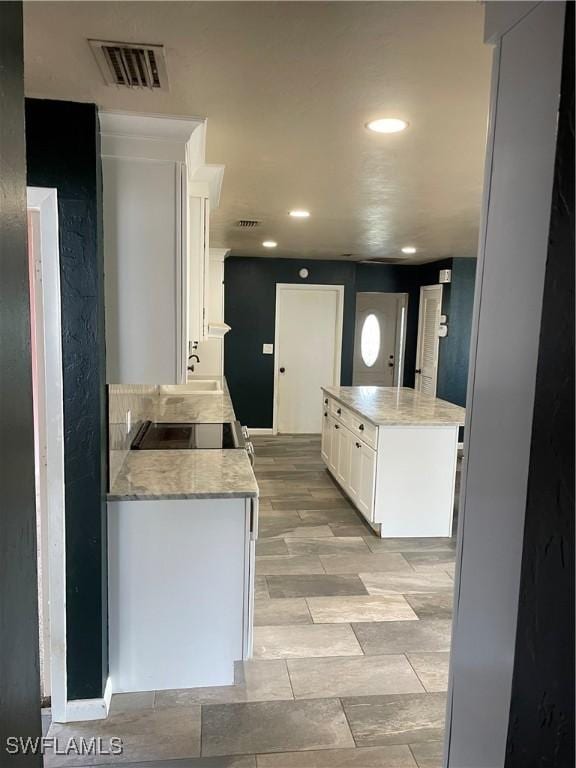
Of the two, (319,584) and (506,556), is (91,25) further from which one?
(319,584)

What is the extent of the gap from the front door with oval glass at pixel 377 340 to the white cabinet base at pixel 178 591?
6.52m

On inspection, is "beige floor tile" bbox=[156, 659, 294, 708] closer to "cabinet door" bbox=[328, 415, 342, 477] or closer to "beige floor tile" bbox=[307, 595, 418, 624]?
"beige floor tile" bbox=[307, 595, 418, 624]

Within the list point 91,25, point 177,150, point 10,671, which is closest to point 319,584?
point 177,150

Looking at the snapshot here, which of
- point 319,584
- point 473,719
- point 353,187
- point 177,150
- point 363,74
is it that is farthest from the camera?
point 319,584

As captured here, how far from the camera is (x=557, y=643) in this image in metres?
0.64

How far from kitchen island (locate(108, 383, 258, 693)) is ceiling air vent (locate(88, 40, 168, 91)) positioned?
45.8 inches

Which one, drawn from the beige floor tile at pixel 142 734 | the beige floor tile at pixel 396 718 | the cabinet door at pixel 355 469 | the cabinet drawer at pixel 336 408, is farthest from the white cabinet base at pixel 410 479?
the beige floor tile at pixel 142 734

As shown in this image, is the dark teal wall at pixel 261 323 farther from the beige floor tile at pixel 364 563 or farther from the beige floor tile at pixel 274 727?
the beige floor tile at pixel 274 727

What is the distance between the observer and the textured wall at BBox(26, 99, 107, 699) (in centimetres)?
189

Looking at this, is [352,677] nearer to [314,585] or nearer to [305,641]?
[305,641]

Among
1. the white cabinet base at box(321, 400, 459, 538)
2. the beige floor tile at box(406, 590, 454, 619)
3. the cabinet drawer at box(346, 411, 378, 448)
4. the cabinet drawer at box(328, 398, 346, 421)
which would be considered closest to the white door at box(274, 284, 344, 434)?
the cabinet drawer at box(328, 398, 346, 421)

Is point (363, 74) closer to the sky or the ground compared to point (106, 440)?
closer to the sky

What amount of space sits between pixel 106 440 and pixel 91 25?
1.43m

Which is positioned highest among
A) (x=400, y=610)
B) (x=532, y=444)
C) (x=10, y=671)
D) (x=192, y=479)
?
(x=532, y=444)
